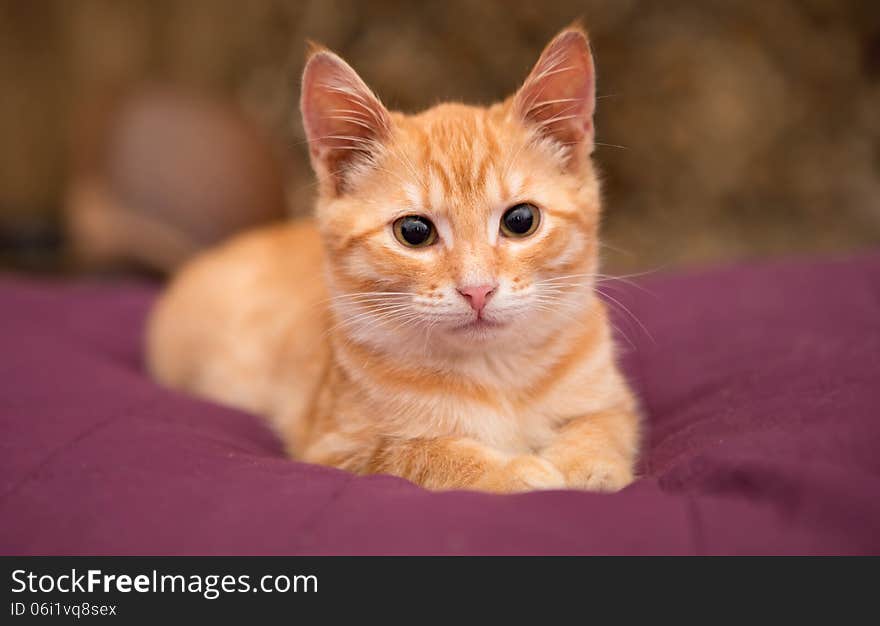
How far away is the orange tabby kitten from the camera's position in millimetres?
1457

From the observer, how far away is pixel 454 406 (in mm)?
1571

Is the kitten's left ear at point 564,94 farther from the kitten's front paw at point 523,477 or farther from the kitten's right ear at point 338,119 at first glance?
the kitten's front paw at point 523,477

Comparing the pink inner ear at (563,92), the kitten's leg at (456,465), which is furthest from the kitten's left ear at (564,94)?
the kitten's leg at (456,465)

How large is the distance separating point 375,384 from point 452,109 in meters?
0.63

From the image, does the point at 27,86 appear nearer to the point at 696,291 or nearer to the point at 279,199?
the point at 279,199

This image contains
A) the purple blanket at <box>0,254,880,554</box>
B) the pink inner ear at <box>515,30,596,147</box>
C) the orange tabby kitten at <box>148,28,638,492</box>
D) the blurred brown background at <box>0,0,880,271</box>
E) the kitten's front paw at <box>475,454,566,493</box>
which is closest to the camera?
the purple blanket at <box>0,254,880,554</box>

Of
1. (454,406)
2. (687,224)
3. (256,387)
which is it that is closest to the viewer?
(454,406)

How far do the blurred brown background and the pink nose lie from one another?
265 cm

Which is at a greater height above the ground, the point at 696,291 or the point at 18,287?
the point at 18,287

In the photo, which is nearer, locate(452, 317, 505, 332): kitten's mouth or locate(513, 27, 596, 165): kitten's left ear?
locate(452, 317, 505, 332): kitten's mouth

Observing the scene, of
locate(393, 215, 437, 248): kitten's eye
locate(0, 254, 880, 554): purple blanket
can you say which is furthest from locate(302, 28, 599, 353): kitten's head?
locate(0, 254, 880, 554): purple blanket

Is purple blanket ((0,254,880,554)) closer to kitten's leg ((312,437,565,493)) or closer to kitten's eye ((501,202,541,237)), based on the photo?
kitten's leg ((312,437,565,493))
